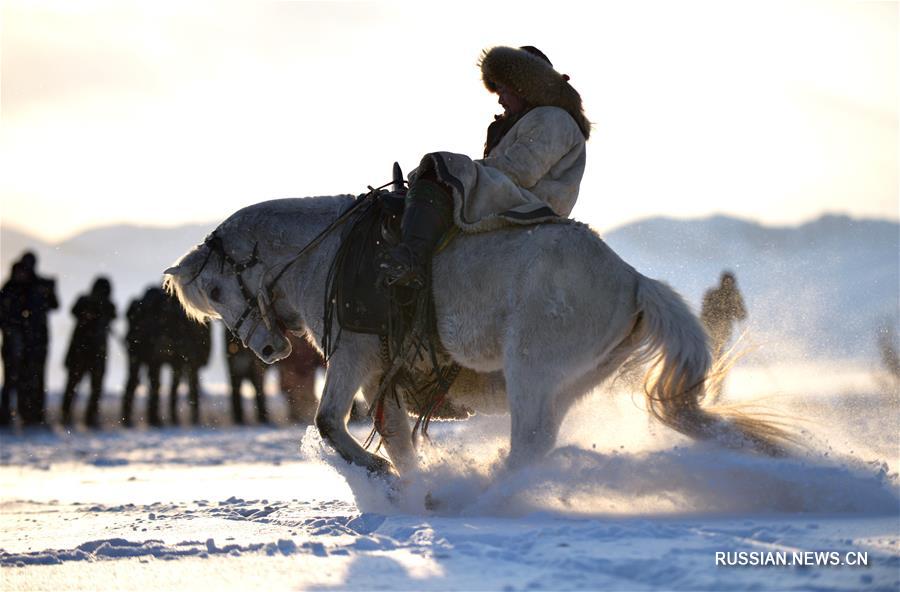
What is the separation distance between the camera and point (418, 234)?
5867 mm

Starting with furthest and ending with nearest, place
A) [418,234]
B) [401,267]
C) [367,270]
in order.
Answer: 1. [367,270]
2. [418,234]
3. [401,267]

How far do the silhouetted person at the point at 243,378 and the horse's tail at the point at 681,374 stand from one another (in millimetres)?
14093

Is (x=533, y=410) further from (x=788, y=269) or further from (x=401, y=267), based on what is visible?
(x=788, y=269)

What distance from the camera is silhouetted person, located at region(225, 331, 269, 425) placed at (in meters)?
19.8

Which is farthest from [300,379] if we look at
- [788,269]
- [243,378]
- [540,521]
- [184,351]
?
[540,521]

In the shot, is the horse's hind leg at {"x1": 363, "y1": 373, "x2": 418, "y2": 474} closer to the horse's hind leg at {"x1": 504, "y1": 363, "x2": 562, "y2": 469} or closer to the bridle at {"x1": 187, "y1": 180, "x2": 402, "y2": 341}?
the bridle at {"x1": 187, "y1": 180, "x2": 402, "y2": 341}

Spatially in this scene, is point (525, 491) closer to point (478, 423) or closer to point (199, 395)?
point (478, 423)

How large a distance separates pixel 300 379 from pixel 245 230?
44.3ft

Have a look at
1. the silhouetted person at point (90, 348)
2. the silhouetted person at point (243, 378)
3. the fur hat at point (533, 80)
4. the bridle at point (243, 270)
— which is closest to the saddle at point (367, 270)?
the bridle at point (243, 270)

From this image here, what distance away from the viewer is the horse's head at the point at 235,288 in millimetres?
6891

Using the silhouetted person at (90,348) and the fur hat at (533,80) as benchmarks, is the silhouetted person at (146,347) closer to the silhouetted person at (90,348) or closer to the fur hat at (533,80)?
the silhouetted person at (90,348)

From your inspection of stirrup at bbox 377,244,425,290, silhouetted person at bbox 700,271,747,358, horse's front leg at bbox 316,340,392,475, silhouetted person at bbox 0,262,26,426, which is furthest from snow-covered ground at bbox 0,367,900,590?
silhouetted person at bbox 0,262,26,426

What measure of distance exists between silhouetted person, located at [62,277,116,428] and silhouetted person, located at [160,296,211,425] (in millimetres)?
1041

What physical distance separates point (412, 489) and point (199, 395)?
1511 cm
